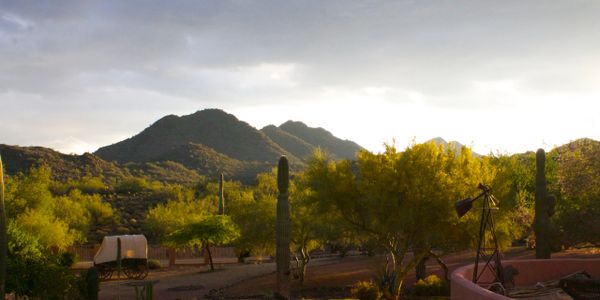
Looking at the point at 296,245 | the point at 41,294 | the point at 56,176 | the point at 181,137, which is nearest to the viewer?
the point at 41,294

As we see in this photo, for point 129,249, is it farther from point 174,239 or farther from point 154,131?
point 154,131

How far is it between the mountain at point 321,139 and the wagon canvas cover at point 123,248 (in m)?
112

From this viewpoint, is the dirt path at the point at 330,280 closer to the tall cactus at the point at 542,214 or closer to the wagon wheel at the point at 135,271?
the tall cactus at the point at 542,214

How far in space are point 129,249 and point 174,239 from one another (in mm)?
6305

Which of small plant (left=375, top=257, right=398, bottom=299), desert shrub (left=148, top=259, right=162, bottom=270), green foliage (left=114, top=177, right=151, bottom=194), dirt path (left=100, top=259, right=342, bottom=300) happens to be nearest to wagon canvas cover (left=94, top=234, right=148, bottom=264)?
dirt path (left=100, top=259, right=342, bottom=300)

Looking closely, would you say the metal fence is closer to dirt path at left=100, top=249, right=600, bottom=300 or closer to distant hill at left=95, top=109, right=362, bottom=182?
dirt path at left=100, top=249, right=600, bottom=300

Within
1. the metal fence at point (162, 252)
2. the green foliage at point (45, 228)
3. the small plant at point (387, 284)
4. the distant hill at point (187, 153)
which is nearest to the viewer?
the small plant at point (387, 284)

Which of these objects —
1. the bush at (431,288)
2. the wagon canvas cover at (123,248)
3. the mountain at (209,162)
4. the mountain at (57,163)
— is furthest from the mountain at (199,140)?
the bush at (431,288)

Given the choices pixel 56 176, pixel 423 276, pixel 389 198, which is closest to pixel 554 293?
pixel 389 198

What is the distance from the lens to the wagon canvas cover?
33938 millimetres

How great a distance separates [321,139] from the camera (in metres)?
157

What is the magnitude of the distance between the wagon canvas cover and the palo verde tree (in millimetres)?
15987

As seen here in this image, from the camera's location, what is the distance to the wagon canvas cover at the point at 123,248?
33.9 metres

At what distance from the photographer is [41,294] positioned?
1817 centimetres
